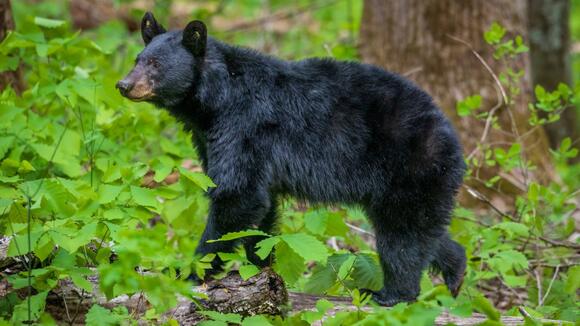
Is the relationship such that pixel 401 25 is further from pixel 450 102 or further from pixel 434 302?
pixel 434 302

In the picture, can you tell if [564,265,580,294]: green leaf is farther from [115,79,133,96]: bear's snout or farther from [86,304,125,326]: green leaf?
[115,79,133,96]: bear's snout

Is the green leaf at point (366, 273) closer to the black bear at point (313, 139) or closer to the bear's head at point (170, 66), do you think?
the black bear at point (313, 139)

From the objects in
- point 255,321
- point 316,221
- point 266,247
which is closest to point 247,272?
point 266,247

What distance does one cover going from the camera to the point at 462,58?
6.53 m

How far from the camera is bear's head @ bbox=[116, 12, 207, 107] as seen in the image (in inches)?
166

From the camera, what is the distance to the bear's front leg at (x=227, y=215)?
418cm

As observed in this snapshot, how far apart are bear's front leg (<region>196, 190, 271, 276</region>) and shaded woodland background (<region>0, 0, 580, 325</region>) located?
0.73 ft

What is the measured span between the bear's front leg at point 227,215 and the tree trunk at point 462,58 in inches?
106

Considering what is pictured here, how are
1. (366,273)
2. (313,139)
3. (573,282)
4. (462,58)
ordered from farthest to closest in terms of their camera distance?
(462,58), (313,139), (366,273), (573,282)

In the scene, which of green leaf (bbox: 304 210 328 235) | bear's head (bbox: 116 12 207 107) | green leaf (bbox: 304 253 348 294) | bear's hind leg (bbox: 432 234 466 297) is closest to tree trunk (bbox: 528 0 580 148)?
bear's hind leg (bbox: 432 234 466 297)

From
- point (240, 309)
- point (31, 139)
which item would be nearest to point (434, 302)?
point (240, 309)

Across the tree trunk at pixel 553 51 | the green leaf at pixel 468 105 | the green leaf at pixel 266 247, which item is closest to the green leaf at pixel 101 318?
the green leaf at pixel 266 247

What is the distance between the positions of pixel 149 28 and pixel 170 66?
1.43 ft

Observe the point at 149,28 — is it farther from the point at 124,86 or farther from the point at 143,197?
the point at 143,197
